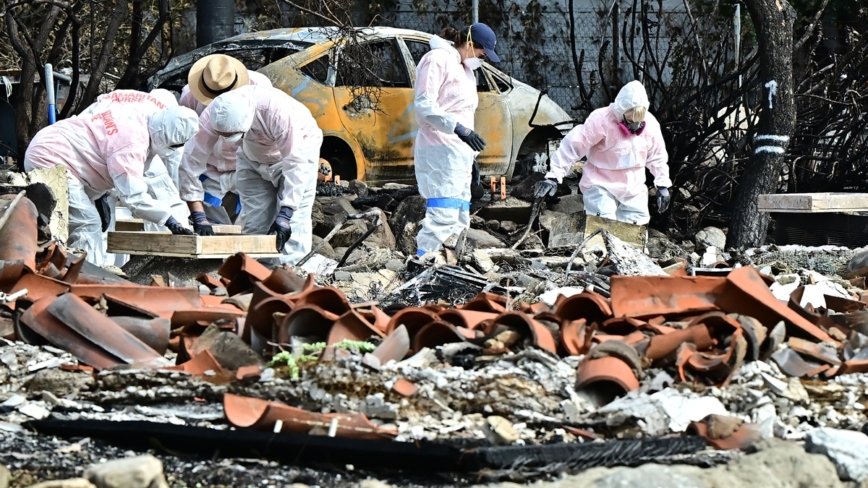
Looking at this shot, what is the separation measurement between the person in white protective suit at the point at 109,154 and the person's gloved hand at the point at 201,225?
0.14 metres

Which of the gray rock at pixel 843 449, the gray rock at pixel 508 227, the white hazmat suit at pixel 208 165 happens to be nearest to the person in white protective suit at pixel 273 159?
the white hazmat suit at pixel 208 165

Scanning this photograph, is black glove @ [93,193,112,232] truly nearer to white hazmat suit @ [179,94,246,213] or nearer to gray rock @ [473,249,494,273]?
white hazmat suit @ [179,94,246,213]

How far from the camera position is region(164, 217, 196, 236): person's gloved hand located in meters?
7.16

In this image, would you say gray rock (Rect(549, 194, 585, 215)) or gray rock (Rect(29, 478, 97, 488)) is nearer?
gray rock (Rect(29, 478, 97, 488))

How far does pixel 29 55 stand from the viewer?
9.91 metres

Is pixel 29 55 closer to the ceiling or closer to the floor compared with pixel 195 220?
closer to the ceiling

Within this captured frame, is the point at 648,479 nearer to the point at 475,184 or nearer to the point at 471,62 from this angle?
the point at 471,62

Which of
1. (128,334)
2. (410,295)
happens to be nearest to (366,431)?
(128,334)

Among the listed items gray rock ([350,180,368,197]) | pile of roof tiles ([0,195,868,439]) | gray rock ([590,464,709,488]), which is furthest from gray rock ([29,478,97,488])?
gray rock ([350,180,368,197])

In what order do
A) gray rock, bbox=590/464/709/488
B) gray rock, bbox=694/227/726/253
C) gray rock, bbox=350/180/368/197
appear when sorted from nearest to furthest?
gray rock, bbox=590/464/709/488 < gray rock, bbox=694/227/726/253 < gray rock, bbox=350/180/368/197

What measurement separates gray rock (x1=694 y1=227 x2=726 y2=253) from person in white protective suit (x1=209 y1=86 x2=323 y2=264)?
3686 mm

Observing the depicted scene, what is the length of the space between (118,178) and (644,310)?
3851mm

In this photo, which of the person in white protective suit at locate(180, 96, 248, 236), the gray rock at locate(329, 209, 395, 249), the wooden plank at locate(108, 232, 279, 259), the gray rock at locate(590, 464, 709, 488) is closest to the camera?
the gray rock at locate(590, 464, 709, 488)

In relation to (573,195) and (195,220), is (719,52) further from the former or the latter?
(195,220)
